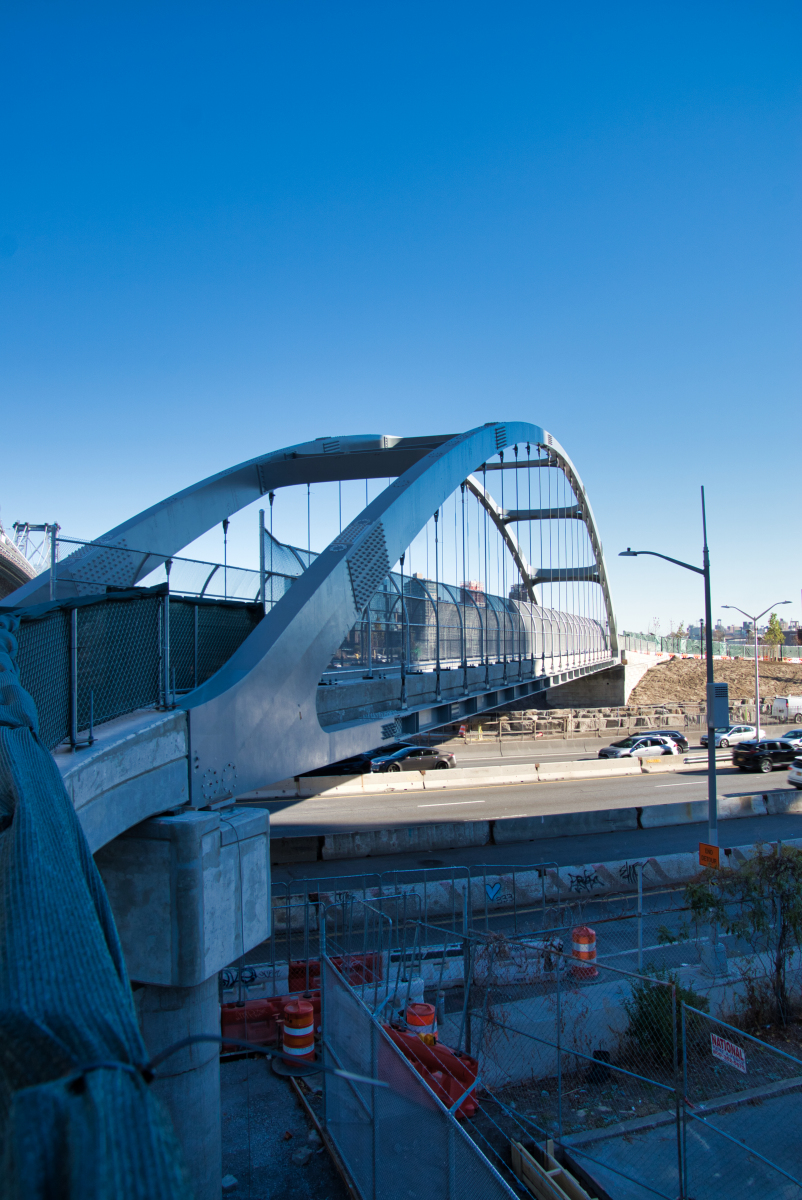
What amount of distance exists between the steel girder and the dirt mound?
170ft

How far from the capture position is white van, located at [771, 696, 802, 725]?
50094mm

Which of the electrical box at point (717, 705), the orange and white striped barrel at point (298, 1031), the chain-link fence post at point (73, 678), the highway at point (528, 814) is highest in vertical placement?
the chain-link fence post at point (73, 678)

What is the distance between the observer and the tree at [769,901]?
1051 centimetres

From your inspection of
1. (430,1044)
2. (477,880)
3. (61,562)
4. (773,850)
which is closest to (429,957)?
(477,880)

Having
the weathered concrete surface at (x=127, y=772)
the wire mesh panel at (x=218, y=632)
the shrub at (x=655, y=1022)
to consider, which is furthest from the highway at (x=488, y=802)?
the weathered concrete surface at (x=127, y=772)

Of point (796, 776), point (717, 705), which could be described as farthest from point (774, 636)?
point (717, 705)

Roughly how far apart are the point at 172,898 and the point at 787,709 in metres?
51.1

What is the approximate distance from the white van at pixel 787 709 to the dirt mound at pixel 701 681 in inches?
306

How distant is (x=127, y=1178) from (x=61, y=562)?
12222mm

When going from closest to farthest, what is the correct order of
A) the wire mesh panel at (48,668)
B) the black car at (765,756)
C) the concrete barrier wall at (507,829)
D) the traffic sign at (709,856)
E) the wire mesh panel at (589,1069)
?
the wire mesh panel at (48,668) → the wire mesh panel at (589,1069) → the traffic sign at (709,856) → the concrete barrier wall at (507,829) → the black car at (765,756)

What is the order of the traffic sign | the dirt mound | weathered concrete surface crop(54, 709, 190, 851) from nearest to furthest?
1. weathered concrete surface crop(54, 709, 190, 851)
2. the traffic sign
3. the dirt mound

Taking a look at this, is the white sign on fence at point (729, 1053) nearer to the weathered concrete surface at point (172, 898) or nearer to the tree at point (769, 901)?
the tree at point (769, 901)

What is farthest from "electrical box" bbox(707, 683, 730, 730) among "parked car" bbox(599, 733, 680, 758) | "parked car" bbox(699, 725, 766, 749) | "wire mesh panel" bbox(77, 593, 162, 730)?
"parked car" bbox(699, 725, 766, 749)

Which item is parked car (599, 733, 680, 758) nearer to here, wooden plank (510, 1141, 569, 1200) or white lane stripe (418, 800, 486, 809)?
white lane stripe (418, 800, 486, 809)
